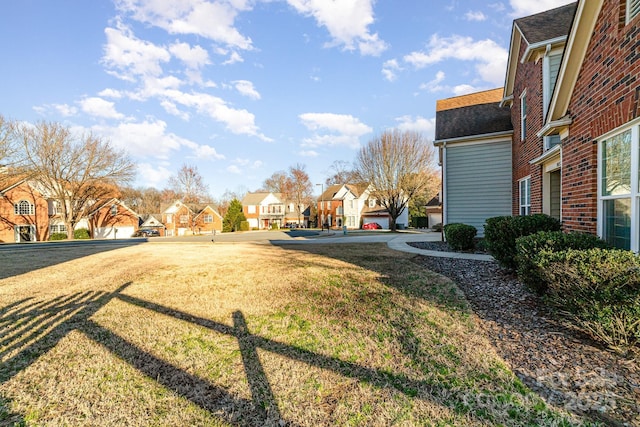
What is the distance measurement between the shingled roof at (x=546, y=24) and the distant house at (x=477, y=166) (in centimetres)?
360

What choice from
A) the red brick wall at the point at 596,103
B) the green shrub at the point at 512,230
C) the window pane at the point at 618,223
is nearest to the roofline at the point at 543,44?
the red brick wall at the point at 596,103

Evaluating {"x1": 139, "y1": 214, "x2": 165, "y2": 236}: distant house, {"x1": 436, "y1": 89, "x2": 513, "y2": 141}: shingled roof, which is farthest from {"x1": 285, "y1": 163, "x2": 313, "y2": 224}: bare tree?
{"x1": 436, "y1": 89, "x2": 513, "y2": 141}: shingled roof

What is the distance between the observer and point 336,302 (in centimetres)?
506

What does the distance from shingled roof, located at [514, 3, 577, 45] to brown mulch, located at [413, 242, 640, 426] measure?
27.2 ft

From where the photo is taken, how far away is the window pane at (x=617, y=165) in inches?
161

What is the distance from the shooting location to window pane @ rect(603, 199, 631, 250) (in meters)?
4.18

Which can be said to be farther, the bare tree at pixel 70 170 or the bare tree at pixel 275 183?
the bare tree at pixel 275 183

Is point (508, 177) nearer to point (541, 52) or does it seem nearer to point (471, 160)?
point (471, 160)

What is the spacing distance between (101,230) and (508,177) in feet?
149

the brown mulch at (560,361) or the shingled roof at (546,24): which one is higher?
the shingled roof at (546,24)

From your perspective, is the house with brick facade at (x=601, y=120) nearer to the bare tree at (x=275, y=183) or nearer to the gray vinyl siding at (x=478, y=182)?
the gray vinyl siding at (x=478, y=182)

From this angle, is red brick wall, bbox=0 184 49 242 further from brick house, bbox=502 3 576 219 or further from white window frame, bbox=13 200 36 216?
brick house, bbox=502 3 576 219

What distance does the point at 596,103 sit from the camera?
4711 millimetres

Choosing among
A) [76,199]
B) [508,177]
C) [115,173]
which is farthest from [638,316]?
[76,199]
